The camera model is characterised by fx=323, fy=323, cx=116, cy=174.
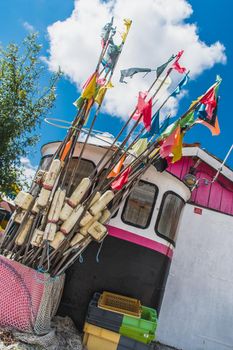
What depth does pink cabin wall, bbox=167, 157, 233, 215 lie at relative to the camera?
862cm

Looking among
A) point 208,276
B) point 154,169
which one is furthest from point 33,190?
point 208,276

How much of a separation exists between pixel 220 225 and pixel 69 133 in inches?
200

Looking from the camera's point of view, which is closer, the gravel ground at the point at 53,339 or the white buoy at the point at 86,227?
the gravel ground at the point at 53,339

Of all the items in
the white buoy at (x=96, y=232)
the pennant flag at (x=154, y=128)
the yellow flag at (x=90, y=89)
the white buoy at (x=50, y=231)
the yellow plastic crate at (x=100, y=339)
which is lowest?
the yellow plastic crate at (x=100, y=339)

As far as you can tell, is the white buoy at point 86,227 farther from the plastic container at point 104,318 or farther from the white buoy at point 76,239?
the plastic container at point 104,318

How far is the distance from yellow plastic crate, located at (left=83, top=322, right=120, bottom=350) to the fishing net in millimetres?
623

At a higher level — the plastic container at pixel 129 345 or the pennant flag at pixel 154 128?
the pennant flag at pixel 154 128

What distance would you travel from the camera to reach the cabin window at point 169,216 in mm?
5887

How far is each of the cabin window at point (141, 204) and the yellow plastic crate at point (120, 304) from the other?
49.4 inches

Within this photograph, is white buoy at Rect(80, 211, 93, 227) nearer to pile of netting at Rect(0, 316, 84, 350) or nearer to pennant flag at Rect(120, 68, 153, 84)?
pile of netting at Rect(0, 316, 84, 350)

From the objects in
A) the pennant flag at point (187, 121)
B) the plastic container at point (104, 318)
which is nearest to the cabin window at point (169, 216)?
the pennant flag at point (187, 121)

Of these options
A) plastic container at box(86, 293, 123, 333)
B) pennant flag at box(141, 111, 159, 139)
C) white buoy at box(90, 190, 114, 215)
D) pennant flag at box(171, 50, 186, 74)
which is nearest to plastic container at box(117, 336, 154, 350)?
plastic container at box(86, 293, 123, 333)

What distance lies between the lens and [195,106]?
16.7 ft

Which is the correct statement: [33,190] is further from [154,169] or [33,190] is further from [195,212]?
[195,212]
